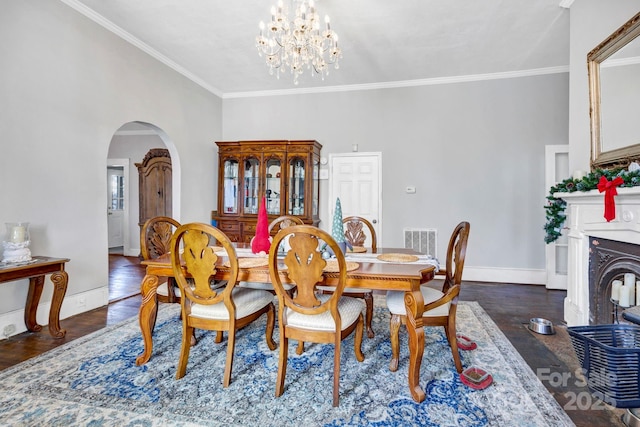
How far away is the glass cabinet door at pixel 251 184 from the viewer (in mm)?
4867

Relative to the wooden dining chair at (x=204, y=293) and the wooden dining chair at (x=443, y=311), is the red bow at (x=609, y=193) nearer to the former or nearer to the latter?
the wooden dining chair at (x=443, y=311)

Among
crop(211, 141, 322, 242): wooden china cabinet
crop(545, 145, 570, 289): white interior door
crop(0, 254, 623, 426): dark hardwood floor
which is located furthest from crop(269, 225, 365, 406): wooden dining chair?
crop(545, 145, 570, 289): white interior door

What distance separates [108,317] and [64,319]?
0.36 metres

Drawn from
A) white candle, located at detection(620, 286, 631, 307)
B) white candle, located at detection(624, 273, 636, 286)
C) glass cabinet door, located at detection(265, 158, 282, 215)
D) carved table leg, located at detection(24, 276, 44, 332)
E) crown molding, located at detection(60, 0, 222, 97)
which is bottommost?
carved table leg, located at detection(24, 276, 44, 332)

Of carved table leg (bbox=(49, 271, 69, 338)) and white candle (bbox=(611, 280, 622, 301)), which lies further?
carved table leg (bbox=(49, 271, 69, 338))

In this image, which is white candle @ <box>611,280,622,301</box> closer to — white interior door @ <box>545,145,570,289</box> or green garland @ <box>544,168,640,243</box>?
green garland @ <box>544,168,640,243</box>

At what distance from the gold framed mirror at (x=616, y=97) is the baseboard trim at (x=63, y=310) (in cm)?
467

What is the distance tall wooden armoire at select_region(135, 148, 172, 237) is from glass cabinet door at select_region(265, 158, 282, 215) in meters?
2.57

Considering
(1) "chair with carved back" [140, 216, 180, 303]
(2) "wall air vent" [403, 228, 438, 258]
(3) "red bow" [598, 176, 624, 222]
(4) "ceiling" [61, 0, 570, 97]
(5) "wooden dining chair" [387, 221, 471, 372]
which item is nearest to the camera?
(5) "wooden dining chair" [387, 221, 471, 372]

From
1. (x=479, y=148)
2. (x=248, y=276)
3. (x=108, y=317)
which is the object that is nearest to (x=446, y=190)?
(x=479, y=148)

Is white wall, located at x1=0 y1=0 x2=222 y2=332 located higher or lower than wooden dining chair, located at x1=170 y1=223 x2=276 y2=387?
higher

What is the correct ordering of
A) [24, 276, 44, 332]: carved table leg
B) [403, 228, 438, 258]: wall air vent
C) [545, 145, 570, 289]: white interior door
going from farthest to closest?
1. [403, 228, 438, 258]: wall air vent
2. [545, 145, 570, 289]: white interior door
3. [24, 276, 44, 332]: carved table leg

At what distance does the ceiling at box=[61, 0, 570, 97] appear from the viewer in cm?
297

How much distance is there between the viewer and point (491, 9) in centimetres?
297
